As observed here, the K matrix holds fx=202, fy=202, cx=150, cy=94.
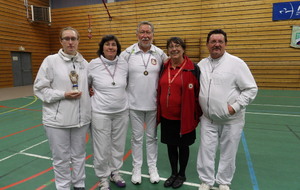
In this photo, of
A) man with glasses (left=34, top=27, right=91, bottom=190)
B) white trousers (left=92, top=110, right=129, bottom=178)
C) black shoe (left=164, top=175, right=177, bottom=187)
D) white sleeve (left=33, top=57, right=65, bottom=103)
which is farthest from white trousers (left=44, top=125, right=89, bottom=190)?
black shoe (left=164, top=175, right=177, bottom=187)

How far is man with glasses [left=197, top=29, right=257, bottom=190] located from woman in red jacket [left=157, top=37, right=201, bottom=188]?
102 millimetres

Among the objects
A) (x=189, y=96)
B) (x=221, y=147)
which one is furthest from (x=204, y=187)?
(x=189, y=96)

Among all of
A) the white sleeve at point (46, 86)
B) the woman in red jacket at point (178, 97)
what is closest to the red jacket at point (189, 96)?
the woman in red jacket at point (178, 97)

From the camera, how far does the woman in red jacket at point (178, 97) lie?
6.93ft

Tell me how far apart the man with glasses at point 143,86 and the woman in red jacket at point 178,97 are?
11 cm

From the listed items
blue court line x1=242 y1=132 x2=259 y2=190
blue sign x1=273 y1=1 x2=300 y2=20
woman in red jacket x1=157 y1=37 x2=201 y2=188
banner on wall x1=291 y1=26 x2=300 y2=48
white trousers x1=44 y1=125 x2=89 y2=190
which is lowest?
blue court line x1=242 y1=132 x2=259 y2=190

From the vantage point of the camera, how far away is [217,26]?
9742mm

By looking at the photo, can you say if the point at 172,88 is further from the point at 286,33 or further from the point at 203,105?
the point at 286,33

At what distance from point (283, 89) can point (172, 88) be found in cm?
927

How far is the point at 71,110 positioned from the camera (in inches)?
76.6

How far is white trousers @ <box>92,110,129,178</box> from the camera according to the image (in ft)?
7.09

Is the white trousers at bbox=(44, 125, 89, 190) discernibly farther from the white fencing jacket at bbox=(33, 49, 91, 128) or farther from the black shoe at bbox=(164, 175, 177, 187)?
the black shoe at bbox=(164, 175, 177, 187)

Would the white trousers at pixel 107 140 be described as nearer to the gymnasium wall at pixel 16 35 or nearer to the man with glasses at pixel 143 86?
the man with glasses at pixel 143 86

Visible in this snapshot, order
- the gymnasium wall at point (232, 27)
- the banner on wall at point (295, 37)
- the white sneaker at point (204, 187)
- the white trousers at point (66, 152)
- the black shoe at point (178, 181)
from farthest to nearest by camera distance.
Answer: the gymnasium wall at point (232, 27)
the banner on wall at point (295, 37)
the black shoe at point (178, 181)
the white sneaker at point (204, 187)
the white trousers at point (66, 152)
